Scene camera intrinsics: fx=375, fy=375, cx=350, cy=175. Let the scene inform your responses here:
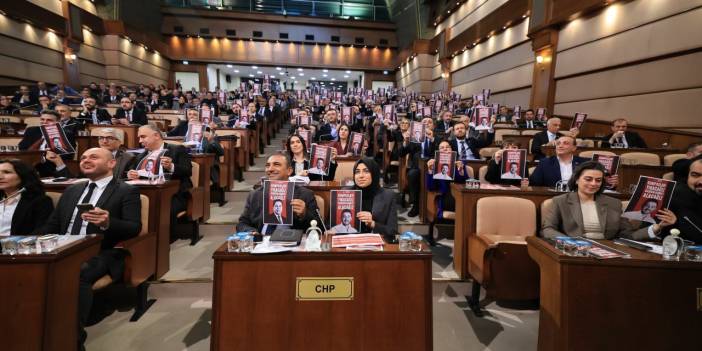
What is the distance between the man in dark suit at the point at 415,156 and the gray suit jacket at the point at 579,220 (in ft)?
5.80

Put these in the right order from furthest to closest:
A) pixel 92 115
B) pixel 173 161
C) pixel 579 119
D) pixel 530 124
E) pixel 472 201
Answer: pixel 530 124
pixel 92 115
pixel 579 119
pixel 173 161
pixel 472 201

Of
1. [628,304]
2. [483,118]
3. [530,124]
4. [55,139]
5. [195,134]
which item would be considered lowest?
[628,304]

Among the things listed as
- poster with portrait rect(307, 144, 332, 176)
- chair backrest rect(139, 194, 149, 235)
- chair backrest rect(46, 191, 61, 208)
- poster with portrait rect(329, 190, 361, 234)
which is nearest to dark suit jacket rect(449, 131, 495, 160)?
poster with portrait rect(307, 144, 332, 176)

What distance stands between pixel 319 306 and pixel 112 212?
1.51 meters

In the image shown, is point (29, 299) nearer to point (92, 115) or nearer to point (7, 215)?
point (7, 215)

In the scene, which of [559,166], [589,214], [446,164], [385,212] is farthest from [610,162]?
[385,212]

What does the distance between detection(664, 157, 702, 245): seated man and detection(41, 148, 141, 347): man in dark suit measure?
3.24 meters

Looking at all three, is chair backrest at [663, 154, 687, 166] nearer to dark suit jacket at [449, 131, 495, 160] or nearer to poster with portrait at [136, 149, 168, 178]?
dark suit jacket at [449, 131, 495, 160]

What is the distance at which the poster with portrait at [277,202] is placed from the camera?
2000 millimetres

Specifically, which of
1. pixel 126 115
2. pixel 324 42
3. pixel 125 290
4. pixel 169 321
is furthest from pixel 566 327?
pixel 324 42

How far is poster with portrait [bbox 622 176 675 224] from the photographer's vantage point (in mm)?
2066

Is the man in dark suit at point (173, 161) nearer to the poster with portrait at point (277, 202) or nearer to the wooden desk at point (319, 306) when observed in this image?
the poster with portrait at point (277, 202)

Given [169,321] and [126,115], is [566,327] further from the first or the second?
[126,115]

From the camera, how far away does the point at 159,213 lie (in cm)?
270
